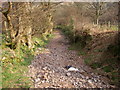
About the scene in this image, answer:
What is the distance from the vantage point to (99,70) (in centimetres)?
700

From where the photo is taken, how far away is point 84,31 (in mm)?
13383

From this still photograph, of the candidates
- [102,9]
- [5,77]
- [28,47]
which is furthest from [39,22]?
[102,9]

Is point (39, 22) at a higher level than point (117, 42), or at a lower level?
higher

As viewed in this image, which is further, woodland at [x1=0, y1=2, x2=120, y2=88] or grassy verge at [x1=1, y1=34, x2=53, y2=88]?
woodland at [x1=0, y1=2, x2=120, y2=88]

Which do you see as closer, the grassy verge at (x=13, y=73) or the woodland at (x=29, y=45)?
the grassy verge at (x=13, y=73)

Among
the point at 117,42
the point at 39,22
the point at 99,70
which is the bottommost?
the point at 99,70

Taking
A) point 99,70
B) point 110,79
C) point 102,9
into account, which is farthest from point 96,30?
point 110,79

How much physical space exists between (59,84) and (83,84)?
110 cm

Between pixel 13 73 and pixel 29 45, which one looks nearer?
A: pixel 13 73

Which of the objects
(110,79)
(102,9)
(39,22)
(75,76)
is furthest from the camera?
(102,9)

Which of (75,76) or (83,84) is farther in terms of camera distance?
(75,76)

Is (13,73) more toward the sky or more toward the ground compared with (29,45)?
more toward the sky

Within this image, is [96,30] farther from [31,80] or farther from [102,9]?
[31,80]

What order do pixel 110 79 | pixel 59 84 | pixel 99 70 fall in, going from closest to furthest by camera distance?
pixel 59 84
pixel 110 79
pixel 99 70
